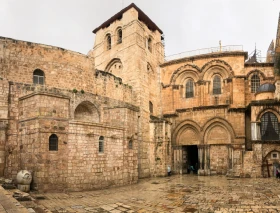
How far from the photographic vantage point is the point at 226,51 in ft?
79.0

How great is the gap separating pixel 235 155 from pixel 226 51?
922 cm

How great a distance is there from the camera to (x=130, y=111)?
17.5m

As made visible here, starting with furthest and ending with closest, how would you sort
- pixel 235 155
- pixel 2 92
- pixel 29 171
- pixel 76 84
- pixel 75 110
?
1. pixel 235 155
2. pixel 76 84
3. pixel 75 110
4. pixel 2 92
5. pixel 29 171

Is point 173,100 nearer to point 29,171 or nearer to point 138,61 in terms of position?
point 138,61

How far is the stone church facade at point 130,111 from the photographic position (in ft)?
43.7

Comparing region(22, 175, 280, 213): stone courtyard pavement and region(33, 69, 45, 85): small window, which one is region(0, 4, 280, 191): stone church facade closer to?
region(33, 69, 45, 85): small window

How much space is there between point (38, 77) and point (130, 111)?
A: 244 inches

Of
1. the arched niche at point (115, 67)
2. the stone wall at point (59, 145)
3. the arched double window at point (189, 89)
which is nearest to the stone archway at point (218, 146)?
the arched double window at point (189, 89)

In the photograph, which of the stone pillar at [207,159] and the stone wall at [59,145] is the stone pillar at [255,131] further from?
the stone wall at [59,145]

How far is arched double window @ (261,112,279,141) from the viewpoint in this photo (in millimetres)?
20641

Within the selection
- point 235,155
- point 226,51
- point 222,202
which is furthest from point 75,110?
point 226,51

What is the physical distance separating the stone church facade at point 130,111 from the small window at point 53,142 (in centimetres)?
5

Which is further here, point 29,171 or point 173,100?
point 173,100

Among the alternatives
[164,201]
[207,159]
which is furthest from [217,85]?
[164,201]
